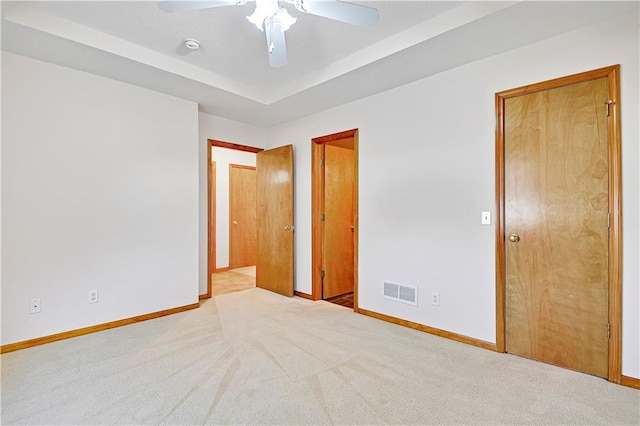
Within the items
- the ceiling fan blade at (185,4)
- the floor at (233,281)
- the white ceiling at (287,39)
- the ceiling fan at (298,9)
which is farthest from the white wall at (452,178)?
the floor at (233,281)

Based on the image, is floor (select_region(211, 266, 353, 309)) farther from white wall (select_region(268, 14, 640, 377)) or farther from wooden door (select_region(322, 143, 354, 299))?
white wall (select_region(268, 14, 640, 377))

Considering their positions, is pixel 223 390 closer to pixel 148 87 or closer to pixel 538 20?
pixel 148 87

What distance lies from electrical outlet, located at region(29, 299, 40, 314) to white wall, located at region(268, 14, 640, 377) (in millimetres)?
2953

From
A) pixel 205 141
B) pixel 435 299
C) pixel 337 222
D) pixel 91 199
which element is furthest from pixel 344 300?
pixel 91 199

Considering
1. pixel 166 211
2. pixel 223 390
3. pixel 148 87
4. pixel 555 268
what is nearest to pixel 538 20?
pixel 555 268

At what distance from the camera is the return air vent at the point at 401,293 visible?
122 inches

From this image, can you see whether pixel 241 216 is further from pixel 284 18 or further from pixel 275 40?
pixel 284 18

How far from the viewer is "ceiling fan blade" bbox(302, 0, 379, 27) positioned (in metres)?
1.72

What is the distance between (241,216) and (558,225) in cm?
533

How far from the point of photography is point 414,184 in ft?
10.2

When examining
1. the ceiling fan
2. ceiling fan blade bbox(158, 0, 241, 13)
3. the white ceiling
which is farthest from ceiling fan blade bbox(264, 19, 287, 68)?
the white ceiling

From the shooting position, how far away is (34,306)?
2.67 metres

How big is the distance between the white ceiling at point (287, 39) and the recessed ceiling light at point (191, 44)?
5cm

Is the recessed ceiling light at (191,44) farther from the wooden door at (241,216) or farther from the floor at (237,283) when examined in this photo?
the wooden door at (241,216)
